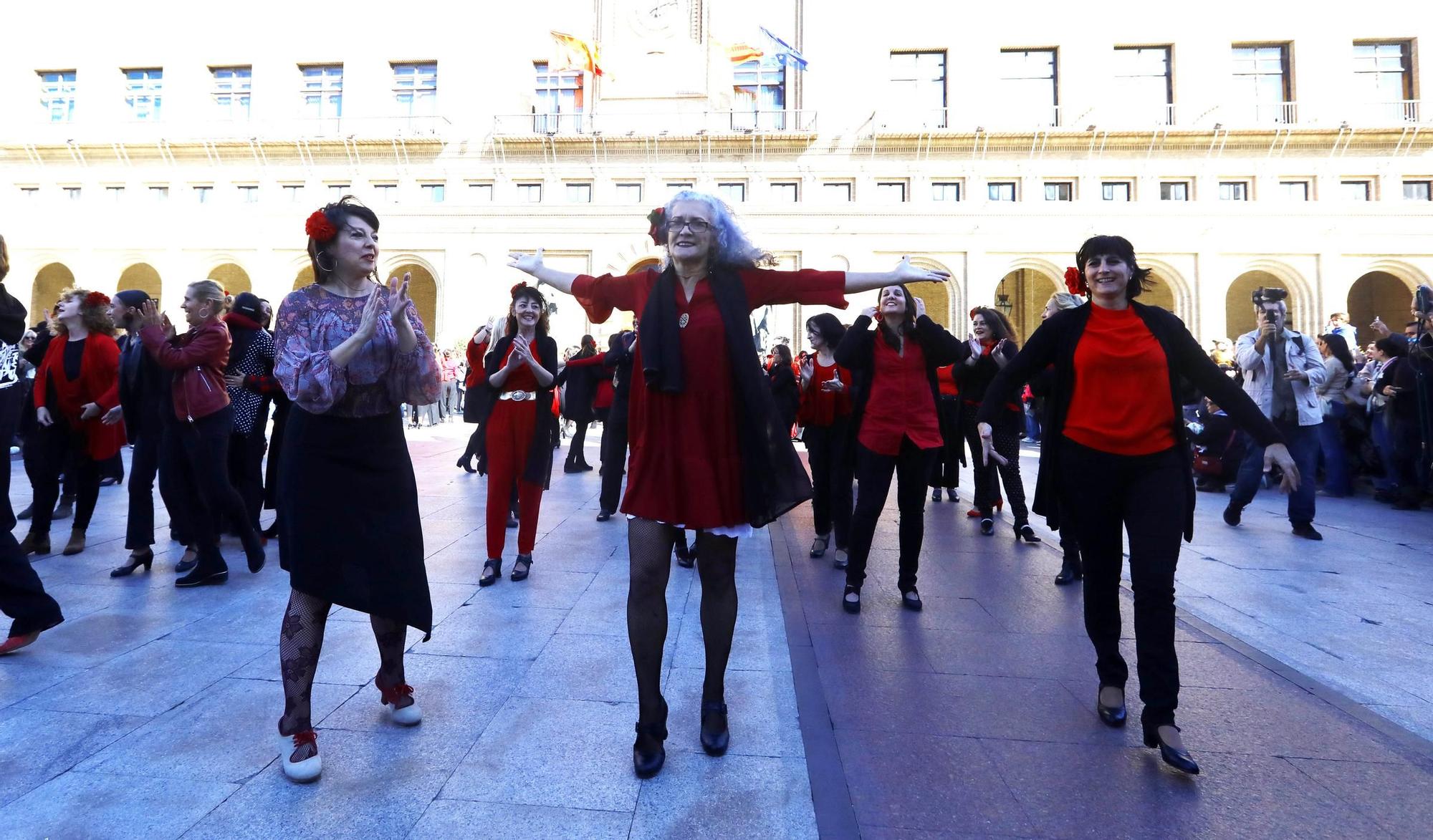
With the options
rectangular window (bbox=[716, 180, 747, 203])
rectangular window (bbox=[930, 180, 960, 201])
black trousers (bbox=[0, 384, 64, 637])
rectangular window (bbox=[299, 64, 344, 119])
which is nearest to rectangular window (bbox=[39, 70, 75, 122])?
rectangular window (bbox=[299, 64, 344, 119])

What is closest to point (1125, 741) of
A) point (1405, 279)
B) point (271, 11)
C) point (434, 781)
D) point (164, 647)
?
point (434, 781)

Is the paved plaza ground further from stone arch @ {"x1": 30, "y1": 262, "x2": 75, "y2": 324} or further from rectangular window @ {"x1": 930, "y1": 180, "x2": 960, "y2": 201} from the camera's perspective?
stone arch @ {"x1": 30, "y1": 262, "x2": 75, "y2": 324}

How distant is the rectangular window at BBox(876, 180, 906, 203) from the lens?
2792cm

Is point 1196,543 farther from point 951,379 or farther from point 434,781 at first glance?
point 434,781

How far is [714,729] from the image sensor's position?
249 centimetres

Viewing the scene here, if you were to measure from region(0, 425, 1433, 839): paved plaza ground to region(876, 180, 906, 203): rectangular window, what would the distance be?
2532 cm

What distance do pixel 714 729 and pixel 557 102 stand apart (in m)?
32.3

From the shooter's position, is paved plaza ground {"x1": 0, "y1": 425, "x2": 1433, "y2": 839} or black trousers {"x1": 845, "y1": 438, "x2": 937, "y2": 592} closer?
paved plaza ground {"x1": 0, "y1": 425, "x2": 1433, "y2": 839}

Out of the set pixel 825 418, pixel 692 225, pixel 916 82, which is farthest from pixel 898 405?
pixel 916 82

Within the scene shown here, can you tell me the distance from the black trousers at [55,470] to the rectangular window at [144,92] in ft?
116

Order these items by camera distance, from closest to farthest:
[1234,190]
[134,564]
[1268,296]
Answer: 1. [134,564]
2. [1268,296]
3. [1234,190]

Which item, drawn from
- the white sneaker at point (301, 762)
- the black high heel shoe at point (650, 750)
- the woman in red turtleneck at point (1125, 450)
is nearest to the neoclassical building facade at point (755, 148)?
the woman in red turtleneck at point (1125, 450)

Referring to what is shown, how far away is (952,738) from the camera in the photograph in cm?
262

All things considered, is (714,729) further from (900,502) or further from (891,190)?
(891,190)
